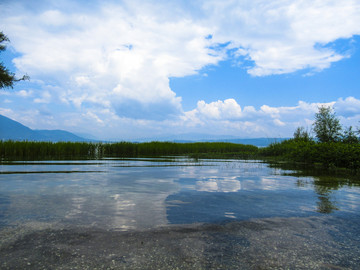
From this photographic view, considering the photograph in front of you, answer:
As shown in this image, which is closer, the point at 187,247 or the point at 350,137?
the point at 187,247

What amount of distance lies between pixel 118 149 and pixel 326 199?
80.7ft

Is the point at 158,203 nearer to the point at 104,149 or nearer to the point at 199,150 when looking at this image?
the point at 104,149

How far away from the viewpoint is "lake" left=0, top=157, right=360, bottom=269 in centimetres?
281

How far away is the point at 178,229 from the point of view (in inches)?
147

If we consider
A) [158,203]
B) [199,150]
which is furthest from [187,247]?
[199,150]

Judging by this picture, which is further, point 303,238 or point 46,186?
point 46,186

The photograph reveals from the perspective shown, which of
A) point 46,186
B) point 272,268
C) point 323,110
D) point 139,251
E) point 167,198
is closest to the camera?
point 272,268

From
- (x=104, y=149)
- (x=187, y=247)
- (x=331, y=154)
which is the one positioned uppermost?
(x=104, y=149)

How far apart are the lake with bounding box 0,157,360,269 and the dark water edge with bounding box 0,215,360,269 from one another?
1 centimetres

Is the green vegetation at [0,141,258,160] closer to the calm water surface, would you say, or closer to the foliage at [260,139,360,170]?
the foliage at [260,139,360,170]

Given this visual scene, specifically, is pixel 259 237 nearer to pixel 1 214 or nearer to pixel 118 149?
pixel 1 214

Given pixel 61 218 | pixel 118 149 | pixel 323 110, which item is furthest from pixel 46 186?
pixel 323 110

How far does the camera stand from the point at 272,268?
2.65 m

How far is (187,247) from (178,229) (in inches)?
25.5
